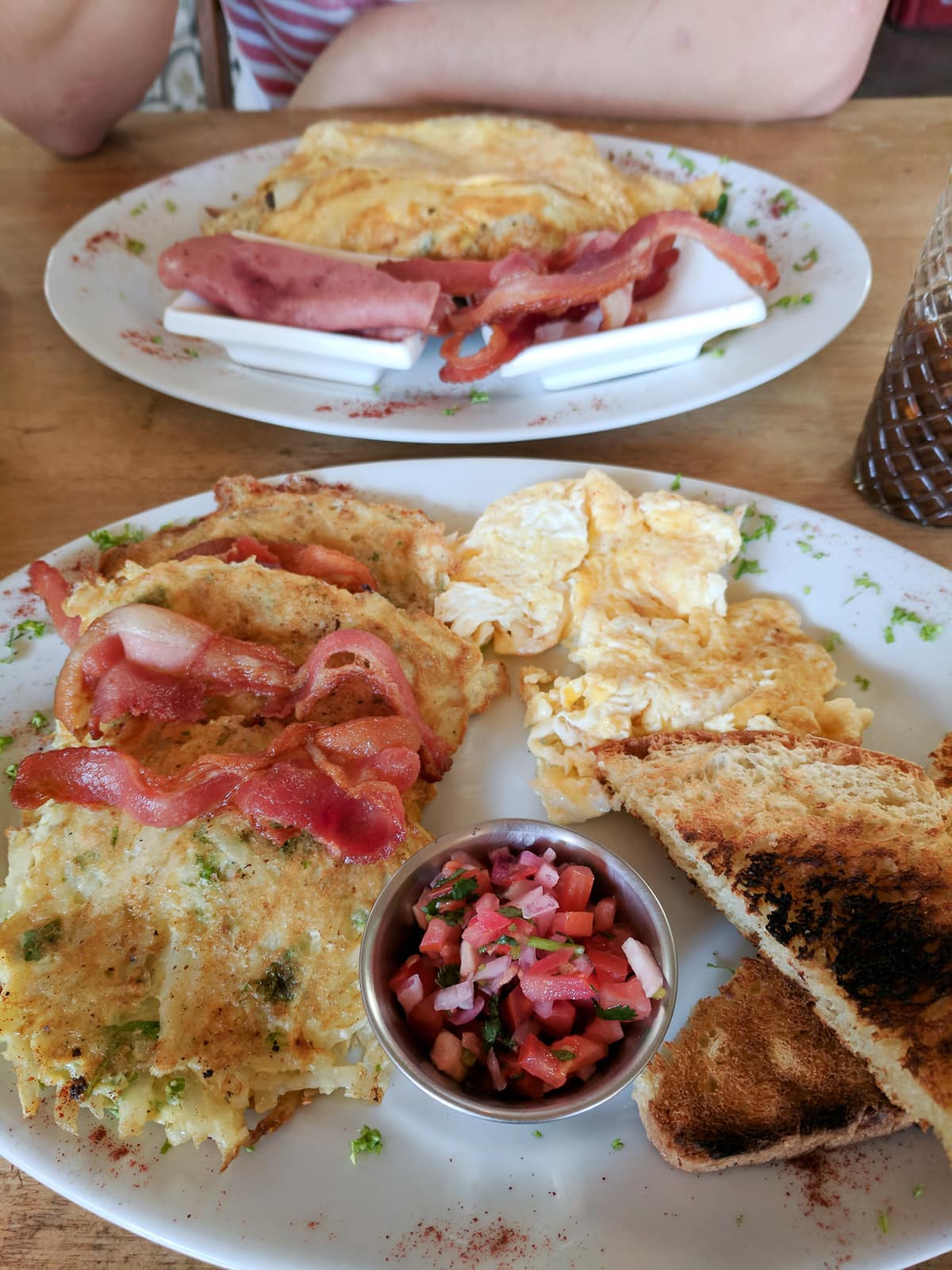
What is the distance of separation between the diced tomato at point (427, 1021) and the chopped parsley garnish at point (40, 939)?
717 millimetres

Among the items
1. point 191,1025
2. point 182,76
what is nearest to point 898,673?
point 191,1025

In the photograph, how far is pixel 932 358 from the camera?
236 centimetres

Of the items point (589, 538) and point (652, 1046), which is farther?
point (589, 538)

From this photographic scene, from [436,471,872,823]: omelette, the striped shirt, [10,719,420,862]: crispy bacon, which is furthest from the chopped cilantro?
the striped shirt

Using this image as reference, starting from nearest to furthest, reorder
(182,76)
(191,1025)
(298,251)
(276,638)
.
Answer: (191,1025)
(276,638)
(298,251)
(182,76)

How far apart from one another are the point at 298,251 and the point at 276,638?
174 cm

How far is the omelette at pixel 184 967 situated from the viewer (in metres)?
1.56

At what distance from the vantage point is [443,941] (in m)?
1.66

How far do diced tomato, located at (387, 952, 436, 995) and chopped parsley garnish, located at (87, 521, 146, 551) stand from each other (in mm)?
1500

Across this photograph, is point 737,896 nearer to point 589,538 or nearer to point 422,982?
point 422,982

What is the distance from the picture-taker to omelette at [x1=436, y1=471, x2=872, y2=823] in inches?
83.9

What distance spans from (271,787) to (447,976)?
1.68 feet

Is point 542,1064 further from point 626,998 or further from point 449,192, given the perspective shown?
point 449,192

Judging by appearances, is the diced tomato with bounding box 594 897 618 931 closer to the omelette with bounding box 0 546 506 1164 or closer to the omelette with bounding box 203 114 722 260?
the omelette with bounding box 0 546 506 1164
